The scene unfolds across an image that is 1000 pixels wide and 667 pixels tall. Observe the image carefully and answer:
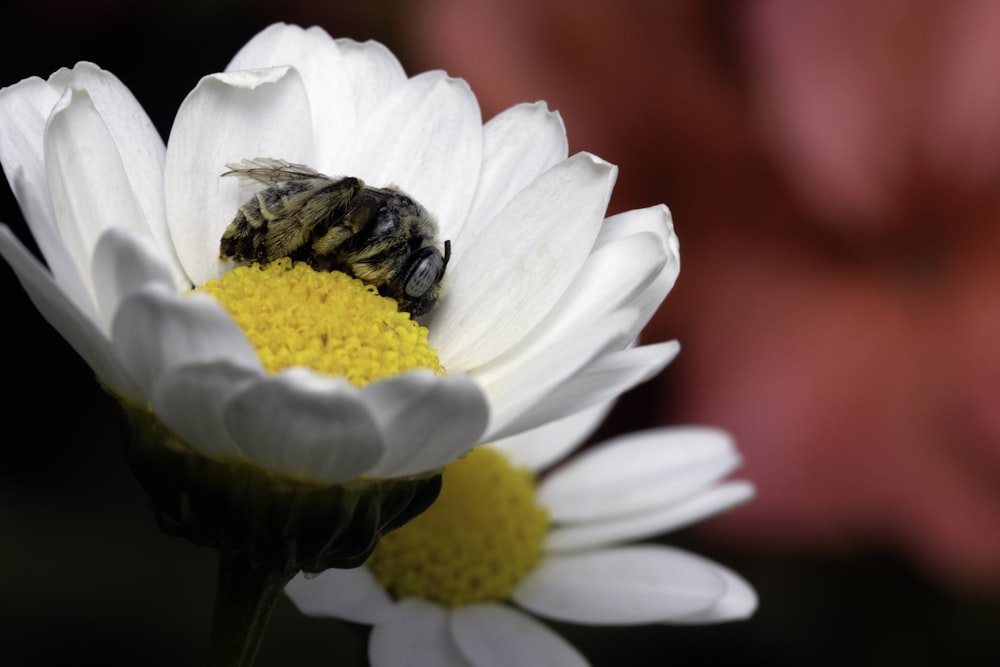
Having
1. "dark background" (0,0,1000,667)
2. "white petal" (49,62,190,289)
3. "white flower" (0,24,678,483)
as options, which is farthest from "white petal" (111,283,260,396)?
"dark background" (0,0,1000,667)

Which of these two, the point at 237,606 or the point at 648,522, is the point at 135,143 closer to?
the point at 237,606

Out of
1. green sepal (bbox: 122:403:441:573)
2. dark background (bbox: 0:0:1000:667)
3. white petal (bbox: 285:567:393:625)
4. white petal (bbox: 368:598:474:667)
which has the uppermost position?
green sepal (bbox: 122:403:441:573)

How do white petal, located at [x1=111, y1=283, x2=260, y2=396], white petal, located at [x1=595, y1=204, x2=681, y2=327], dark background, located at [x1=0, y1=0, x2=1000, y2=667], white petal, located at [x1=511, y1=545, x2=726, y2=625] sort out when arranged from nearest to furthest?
white petal, located at [x1=111, y1=283, x2=260, y2=396]
white petal, located at [x1=595, y1=204, x2=681, y2=327]
white petal, located at [x1=511, y1=545, x2=726, y2=625]
dark background, located at [x1=0, y1=0, x2=1000, y2=667]

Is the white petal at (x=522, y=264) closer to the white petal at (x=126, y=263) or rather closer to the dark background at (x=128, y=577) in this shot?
the white petal at (x=126, y=263)

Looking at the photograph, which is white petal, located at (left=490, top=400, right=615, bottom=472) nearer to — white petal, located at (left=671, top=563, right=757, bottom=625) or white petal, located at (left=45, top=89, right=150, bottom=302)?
white petal, located at (left=671, top=563, right=757, bottom=625)

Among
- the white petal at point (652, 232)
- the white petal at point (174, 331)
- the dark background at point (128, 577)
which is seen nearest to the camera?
the white petal at point (174, 331)

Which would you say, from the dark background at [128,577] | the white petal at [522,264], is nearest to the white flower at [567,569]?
the white petal at [522,264]
